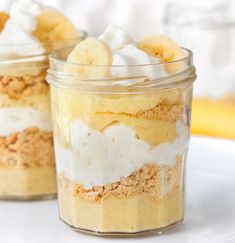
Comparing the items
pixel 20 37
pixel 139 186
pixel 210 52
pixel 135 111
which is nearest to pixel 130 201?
pixel 139 186

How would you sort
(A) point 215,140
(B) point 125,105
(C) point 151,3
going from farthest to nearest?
1. (C) point 151,3
2. (A) point 215,140
3. (B) point 125,105

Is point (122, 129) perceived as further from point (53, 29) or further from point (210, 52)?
point (210, 52)

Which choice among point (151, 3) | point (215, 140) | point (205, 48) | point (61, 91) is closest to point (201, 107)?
point (205, 48)

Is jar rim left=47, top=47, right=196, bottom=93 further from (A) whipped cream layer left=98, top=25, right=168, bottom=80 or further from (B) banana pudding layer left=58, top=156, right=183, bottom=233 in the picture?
(B) banana pudding layer left=58, top=156, right=183, bottom=233

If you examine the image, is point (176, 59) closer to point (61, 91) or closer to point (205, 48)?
point (61, 91)

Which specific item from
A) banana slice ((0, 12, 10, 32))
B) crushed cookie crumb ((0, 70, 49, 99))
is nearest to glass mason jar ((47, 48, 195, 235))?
crushed cookie crumb ((0, 70, 49, 99))
